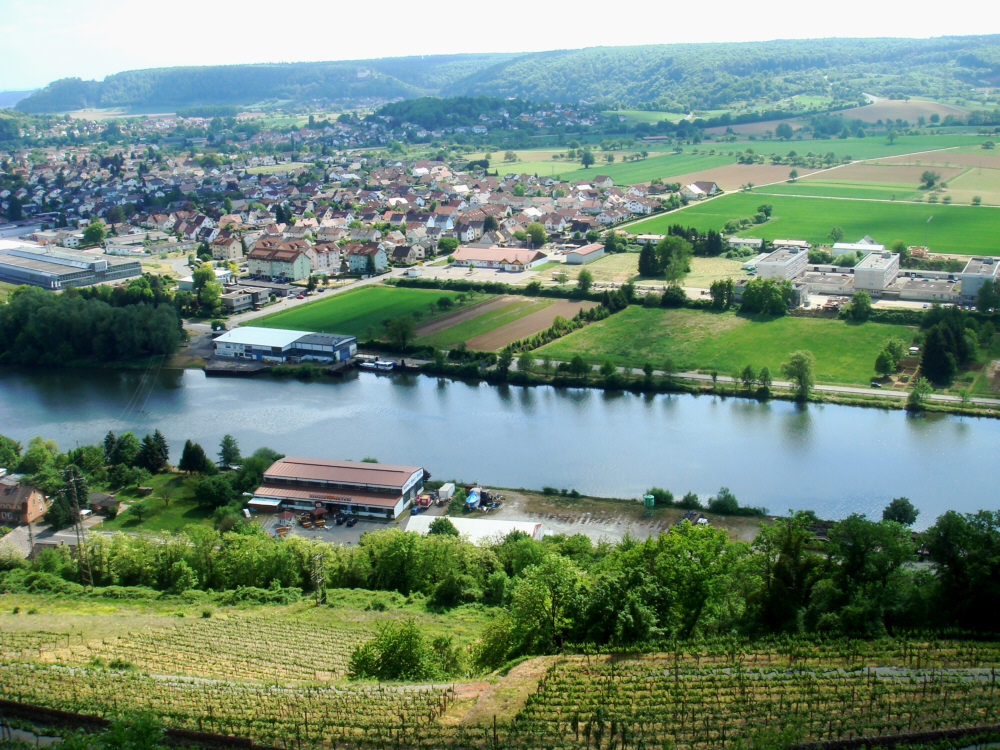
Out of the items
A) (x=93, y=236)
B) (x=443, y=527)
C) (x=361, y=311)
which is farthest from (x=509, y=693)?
Result: (x=93, y=236)

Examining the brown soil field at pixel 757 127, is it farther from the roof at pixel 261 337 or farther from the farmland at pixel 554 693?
the farmland at pixel 554 693

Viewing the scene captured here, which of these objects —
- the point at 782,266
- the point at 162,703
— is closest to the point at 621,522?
the point at 162,703

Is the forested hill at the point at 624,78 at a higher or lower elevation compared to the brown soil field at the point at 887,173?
higher

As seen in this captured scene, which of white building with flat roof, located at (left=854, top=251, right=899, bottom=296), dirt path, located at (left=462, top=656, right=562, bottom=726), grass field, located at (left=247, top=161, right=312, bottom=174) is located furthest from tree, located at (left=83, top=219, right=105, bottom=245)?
dirt path, located at (left=462, top=656, right=562, bottom=726)

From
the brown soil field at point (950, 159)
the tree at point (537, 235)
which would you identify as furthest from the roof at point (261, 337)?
the brown soil field at point (950, 159)

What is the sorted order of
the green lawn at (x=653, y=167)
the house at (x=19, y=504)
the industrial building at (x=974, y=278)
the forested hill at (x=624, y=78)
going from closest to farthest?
1. the house at (x=19, y=504)
2. the industrial building at (x=974, y=278)
3. the green lawn at (x=653, y=167)
4. the forested hill at (x=624, y=78)

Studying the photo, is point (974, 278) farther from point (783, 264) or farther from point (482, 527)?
point (482, 527)

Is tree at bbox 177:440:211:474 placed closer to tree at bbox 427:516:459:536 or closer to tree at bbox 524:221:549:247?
tree at bbox 427:516:459:536
